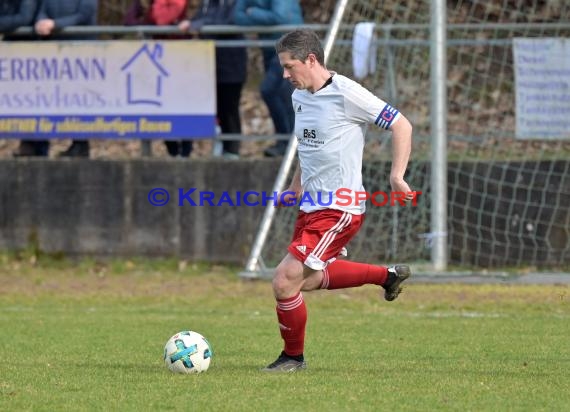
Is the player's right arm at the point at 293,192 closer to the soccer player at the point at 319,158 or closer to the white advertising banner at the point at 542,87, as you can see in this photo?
the soccer player at the point at 319,158

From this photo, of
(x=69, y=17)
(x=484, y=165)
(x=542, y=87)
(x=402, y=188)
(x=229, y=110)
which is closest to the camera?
(x=402, y=188)

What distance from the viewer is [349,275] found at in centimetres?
779

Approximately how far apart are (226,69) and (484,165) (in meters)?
2.99

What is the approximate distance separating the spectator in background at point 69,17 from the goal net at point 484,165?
254 cm

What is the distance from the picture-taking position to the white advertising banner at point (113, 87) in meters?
14.1

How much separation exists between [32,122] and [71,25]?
117 centimetres

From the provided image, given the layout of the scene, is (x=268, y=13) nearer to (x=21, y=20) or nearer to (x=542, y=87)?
(x=21, y=20)

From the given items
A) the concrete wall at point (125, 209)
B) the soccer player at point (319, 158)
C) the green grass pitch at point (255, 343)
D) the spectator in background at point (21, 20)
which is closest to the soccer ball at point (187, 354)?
the green grass pitch at point (255, 343)

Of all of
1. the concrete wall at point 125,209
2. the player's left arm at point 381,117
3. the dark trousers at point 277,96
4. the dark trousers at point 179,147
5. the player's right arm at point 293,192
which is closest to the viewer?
the player's left arm at point 381,117

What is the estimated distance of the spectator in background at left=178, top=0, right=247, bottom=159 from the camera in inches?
564

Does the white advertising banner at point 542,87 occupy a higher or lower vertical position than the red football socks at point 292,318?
higher

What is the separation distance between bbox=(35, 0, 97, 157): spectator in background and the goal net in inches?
99.9

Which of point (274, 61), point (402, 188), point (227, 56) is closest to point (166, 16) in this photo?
point (227, 56)

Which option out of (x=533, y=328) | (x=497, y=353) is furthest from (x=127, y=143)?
(x=497, y=353)
